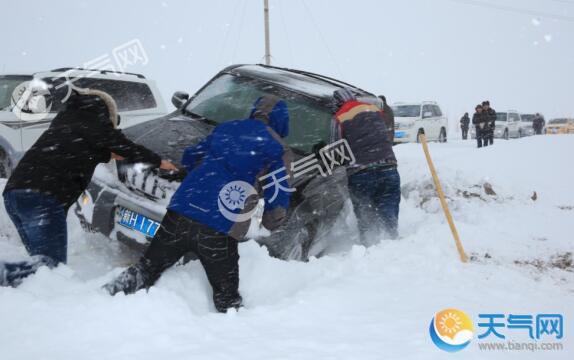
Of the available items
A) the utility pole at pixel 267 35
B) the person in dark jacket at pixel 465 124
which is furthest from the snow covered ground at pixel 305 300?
the person in dark jacket at pixel 465 124

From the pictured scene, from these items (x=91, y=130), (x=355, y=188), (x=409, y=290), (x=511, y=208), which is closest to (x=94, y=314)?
(x=91, y=130)

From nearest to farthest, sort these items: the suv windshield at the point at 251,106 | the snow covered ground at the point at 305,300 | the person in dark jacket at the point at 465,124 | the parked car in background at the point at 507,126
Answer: the snow covered ground at the point at 305,300 → the suv windshield at the point at 251,106 → the parked car in background at the point at 507,126 → the person in dark jacket at the point at 465,124

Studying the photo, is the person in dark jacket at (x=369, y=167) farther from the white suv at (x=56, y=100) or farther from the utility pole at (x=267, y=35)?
the utility pole at (x=267, y=35)

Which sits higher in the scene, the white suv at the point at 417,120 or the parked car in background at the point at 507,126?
the white suv at the point at 417,120

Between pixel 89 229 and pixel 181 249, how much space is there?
1.30 meters

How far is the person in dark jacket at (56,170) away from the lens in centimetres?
307

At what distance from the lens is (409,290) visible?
11.6 ft

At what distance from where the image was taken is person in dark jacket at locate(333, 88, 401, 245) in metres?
4.78

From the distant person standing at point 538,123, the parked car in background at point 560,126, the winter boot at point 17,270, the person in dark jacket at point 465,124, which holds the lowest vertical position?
the parked car in background at point 560,126

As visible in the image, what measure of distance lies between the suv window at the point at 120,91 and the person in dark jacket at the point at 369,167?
164 inches

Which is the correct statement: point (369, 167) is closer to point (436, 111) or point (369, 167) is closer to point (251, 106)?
point (251, 106)

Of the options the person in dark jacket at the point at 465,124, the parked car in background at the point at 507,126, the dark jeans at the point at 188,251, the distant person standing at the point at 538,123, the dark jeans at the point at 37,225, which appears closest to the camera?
the dark jeans at the point at 188,251

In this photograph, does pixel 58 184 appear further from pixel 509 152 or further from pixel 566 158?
pixel 566 158

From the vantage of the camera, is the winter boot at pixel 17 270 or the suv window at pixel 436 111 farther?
the suv window at pixel 436 111
